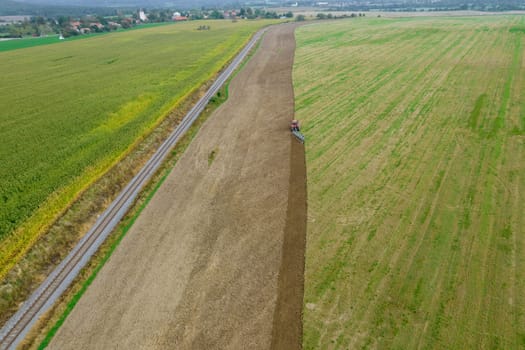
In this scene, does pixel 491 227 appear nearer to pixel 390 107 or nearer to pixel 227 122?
pixel 390 107

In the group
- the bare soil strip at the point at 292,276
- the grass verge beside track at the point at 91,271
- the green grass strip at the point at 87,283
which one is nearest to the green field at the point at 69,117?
the grass verge beside track at the point at 91,271

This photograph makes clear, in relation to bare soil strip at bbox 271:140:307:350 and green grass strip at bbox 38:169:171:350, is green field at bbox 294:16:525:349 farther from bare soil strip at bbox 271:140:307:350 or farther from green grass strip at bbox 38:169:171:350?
green grass strip at bbox 38:169:171:350

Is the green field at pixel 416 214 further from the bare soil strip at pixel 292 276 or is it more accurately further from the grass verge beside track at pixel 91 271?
the grass verge beside track at pixel 91 271

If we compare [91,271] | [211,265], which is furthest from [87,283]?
[211,265]

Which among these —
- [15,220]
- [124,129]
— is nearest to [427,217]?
[15,220]

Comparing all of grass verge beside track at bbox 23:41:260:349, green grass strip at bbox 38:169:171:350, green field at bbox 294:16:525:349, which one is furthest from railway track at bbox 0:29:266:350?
green field at bbox 294:16:525:349
